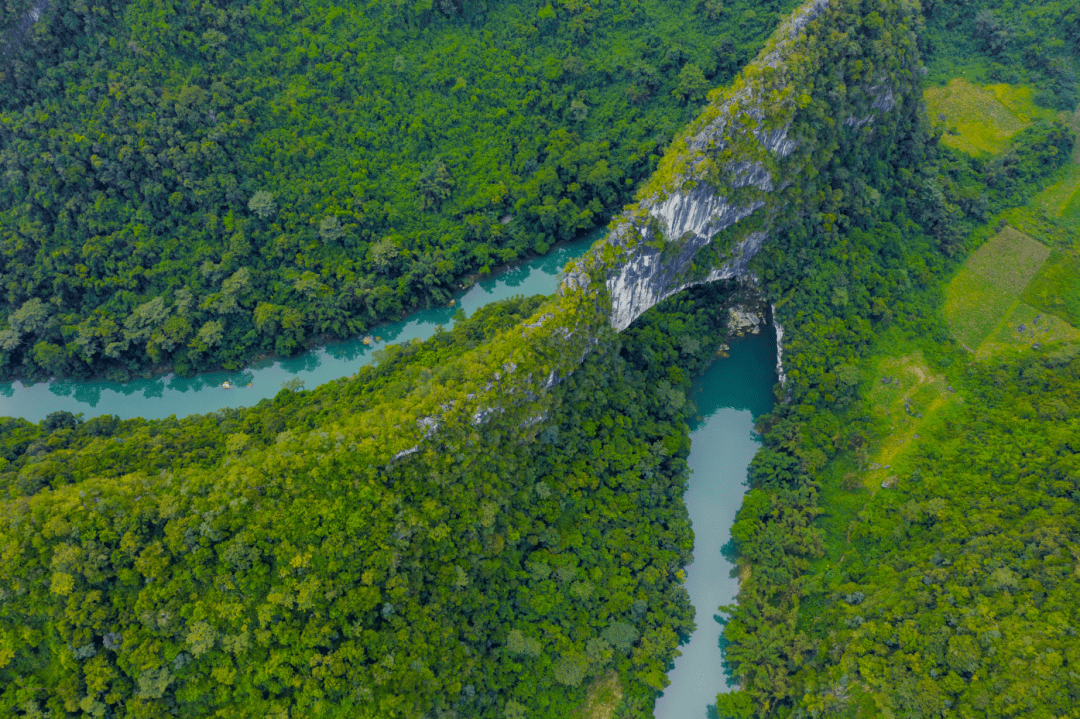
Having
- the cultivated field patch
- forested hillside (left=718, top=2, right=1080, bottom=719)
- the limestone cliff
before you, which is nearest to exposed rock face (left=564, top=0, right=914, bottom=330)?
the limestone cliff

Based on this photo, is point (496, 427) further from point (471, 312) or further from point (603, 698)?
point (603, 698)

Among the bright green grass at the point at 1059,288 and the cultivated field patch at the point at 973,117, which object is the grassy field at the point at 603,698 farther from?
the cultivated field patch at the point at 973,117

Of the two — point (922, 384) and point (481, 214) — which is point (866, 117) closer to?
point (922, 384)

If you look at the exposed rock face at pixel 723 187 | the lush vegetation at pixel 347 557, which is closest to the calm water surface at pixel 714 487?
the lush vegetation at pixel 347 557

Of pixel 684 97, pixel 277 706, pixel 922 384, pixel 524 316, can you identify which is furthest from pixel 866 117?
pixel 277 706

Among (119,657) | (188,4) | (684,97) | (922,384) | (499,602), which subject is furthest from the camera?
(684,97)

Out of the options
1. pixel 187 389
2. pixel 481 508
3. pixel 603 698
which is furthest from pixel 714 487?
pixel 187 389
